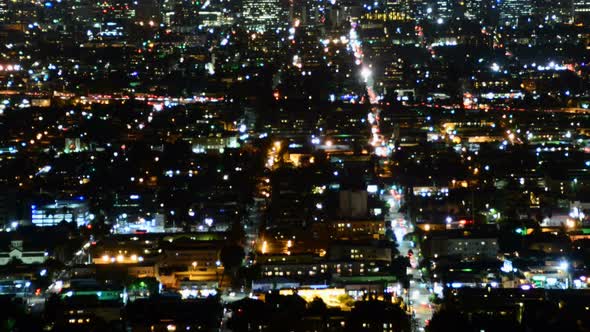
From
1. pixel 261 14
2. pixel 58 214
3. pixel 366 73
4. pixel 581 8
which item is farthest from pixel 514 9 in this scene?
pixel 58 214

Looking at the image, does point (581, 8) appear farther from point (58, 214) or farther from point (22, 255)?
point (22, 255)

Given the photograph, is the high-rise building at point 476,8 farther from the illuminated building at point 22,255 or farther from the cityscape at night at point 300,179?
the illuminated building at point 22,255

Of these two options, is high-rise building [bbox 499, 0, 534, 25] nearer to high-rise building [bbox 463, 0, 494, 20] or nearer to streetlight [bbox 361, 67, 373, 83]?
high-rise building [bbox 463, 0, 494, 20]

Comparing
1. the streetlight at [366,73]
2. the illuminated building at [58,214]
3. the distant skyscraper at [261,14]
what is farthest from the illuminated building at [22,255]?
the distant skyscraper at [261,14]

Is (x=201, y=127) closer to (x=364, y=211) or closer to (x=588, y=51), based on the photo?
(x=364, y=211)

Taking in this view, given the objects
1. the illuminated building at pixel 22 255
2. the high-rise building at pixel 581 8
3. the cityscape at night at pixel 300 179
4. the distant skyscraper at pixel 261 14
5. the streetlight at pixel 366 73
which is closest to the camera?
the cityscape at night at pixel 300 179

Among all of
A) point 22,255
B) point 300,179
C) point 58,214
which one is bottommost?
point 22,255
